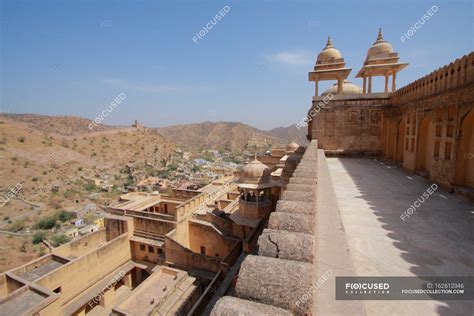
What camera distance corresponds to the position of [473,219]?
4.89 m

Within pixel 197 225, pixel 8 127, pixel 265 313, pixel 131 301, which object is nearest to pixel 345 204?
pixel 265 313

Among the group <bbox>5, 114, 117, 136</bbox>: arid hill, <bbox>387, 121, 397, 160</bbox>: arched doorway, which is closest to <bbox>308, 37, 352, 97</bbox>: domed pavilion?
<bbox>387, 121, 397, 160</bbox>: arched doorway

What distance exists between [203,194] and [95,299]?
1081 centimetres

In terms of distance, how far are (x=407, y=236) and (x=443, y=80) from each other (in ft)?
22.0

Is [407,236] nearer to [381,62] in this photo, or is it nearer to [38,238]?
[381,62]

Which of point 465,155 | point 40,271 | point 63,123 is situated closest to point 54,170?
point 40,271

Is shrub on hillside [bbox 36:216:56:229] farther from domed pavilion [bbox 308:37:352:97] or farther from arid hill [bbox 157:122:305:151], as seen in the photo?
arid hill [bbox 157:122:305:151]

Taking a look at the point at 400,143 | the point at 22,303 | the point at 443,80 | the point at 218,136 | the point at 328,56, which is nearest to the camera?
the point at 443,80

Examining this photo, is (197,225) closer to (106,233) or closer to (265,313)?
(106,233)

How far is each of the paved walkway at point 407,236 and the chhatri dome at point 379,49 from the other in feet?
39.9

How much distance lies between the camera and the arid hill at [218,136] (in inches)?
4360

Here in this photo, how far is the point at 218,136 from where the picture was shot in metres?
123

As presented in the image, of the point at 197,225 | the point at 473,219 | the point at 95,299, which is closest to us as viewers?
the point at 473,219

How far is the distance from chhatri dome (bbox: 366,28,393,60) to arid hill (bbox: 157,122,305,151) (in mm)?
85088
